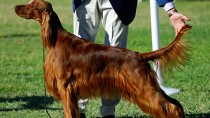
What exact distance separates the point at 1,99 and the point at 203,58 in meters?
5.66

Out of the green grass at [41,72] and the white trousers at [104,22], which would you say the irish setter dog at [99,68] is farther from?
the white trousers at [104,22]

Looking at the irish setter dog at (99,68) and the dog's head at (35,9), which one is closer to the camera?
the irish setter dog at (99,68)

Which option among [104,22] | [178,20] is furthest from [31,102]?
[178,20]

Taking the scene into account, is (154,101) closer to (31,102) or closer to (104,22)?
(104,22)

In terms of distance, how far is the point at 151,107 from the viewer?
710 centimetres

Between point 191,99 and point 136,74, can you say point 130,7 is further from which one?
point 191,99

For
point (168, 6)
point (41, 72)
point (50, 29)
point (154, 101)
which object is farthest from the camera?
point (41, 72)

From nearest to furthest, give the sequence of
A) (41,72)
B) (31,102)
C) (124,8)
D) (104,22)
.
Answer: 1. (124,8)
2. (104,22)
3. (31,102)
4. (41,72)

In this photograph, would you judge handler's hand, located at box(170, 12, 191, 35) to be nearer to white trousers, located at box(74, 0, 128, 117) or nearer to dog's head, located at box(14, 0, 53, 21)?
white trousers, located at box(74, 0, 128, 117)

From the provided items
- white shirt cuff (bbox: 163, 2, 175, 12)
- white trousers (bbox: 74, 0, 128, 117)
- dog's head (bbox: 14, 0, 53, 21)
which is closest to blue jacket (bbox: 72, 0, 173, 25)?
white trousers (bbox: 74, 0, 128, 117)

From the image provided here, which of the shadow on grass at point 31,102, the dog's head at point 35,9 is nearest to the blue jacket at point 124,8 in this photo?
the dog's head at point 35,9

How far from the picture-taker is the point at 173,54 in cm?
711

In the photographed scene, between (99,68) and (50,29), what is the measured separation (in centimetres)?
66

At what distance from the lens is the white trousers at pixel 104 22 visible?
26.2 ft
